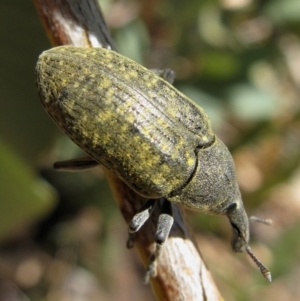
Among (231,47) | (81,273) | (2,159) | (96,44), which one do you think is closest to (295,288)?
(81,273)

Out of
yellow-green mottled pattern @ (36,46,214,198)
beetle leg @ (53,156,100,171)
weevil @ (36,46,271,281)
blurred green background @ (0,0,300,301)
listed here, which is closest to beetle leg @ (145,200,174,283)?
weevil @ (36,46,271,281)

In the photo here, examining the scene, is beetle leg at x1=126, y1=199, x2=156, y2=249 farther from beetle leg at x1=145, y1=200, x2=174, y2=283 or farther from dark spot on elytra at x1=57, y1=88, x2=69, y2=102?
dark spot on elytra at x1=57, y1=88, x2=69, y2=102

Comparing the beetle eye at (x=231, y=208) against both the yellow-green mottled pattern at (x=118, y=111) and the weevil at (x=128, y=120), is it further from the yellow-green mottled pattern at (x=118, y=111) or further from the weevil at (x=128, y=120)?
the yellow-green mottled pattern at (x=118, y=111)

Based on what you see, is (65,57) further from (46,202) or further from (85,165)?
(46,202)

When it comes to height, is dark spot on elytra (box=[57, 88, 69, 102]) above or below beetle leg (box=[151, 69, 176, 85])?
above

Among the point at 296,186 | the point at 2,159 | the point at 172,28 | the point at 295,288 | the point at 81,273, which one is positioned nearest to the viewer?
the point at 2,159

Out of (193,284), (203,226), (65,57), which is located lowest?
(203,226)

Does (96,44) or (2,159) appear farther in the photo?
(2,159)

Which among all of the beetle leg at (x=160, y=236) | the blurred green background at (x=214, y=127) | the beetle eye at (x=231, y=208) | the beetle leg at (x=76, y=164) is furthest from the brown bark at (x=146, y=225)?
the blurred green background at (x=214, y=127)
